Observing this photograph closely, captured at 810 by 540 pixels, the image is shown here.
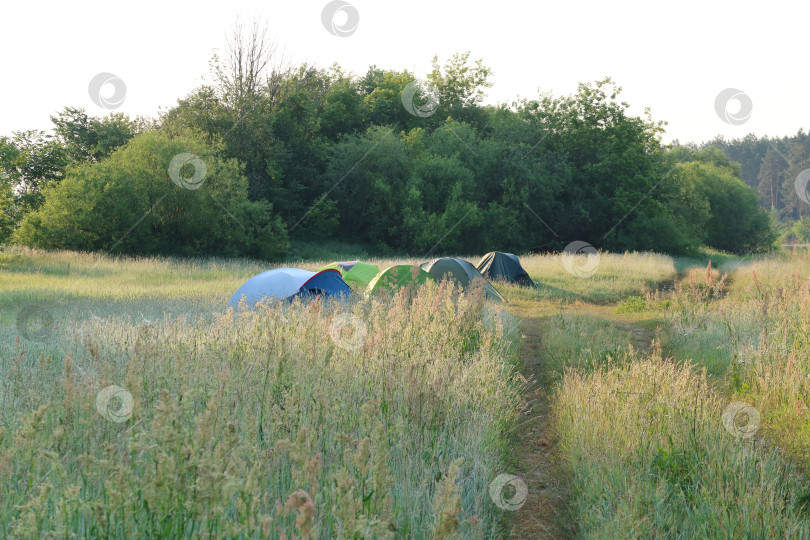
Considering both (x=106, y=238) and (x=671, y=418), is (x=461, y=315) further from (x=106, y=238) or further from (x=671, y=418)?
(x=106, y=238)

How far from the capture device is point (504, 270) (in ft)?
58.9

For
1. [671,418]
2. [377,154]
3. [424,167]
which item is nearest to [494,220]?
[424,167]

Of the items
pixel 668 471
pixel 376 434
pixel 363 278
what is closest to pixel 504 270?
pixel 363 278

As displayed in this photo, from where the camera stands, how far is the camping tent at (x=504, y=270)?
1780cm

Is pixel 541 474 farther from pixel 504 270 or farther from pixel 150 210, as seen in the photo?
pixel 150 210

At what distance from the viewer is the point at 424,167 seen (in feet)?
127

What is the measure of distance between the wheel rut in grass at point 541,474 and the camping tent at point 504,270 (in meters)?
10.7

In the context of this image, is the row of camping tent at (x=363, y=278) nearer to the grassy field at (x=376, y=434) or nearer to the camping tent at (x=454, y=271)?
the camping tent at (x=454, y=271)

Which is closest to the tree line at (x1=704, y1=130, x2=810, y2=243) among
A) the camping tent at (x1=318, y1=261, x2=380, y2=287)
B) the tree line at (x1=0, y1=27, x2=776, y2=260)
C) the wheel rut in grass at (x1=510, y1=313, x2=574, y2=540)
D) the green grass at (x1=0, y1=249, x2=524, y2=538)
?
the tree line at (x1=0, y1=27, x2=776, y2=260)

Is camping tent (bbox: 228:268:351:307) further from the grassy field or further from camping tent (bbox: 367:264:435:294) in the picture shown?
the grassy field

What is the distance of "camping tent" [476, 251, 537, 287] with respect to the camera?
17.8 metres

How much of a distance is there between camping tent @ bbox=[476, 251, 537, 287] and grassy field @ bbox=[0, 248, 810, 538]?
9721 mm

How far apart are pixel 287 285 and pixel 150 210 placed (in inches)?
804

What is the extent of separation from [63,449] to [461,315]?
4927 mm
